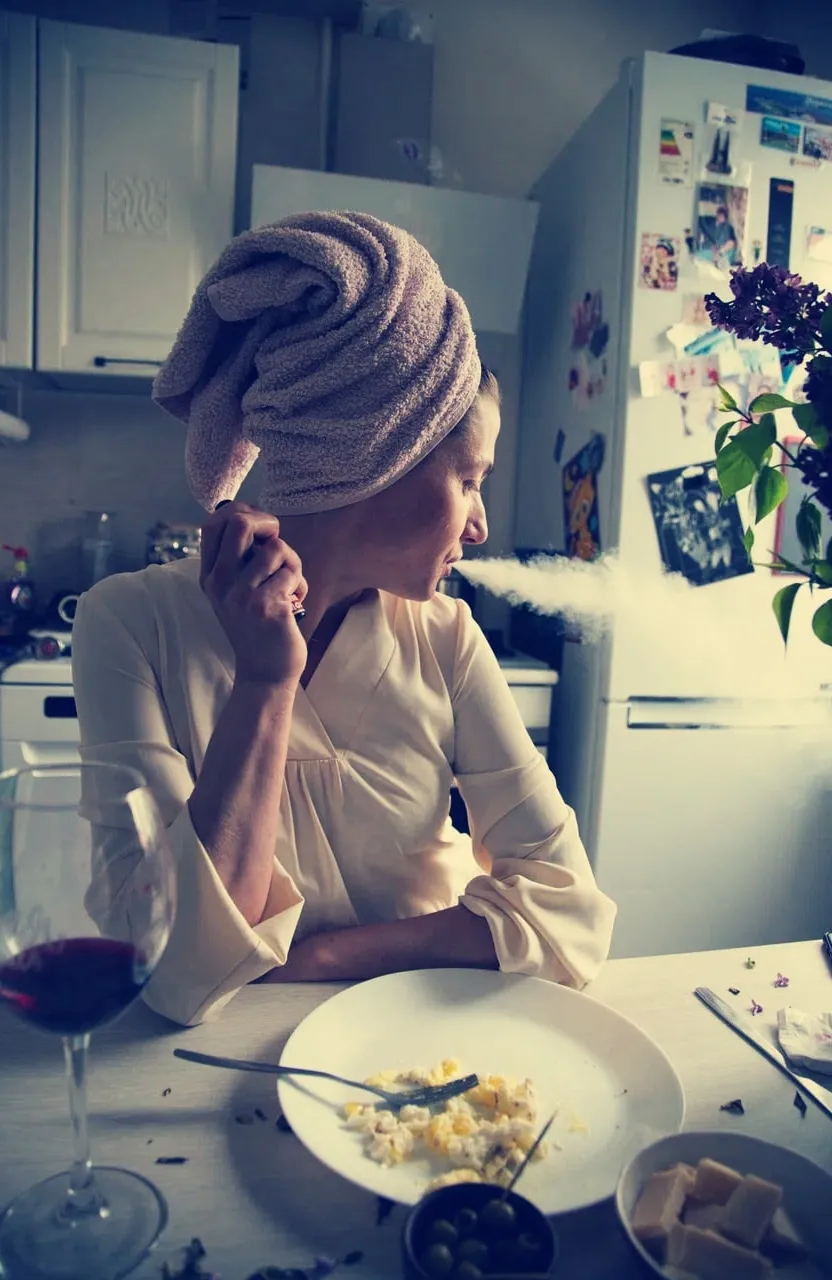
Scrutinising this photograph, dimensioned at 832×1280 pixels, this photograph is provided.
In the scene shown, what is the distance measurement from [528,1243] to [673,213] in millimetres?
1972

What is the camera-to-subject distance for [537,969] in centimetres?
79

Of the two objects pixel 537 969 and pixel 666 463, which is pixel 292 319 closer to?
pixel 537 969

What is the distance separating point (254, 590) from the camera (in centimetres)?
88

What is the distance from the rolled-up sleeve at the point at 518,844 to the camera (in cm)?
80

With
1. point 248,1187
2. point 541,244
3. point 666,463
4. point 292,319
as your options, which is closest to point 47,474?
point 541,244

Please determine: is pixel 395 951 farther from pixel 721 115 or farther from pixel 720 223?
pixel 721 115

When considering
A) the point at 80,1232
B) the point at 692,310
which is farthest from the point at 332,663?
the point at 692,310

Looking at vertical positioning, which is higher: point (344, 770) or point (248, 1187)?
point (344, 770)

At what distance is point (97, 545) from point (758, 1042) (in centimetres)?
216

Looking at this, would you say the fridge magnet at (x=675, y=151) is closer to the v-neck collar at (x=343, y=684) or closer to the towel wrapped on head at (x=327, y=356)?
the towel wrapped on head at (x=327, y=356)

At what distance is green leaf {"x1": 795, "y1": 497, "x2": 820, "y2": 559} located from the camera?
62 cm

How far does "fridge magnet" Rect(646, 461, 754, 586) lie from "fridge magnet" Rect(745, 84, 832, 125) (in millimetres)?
778

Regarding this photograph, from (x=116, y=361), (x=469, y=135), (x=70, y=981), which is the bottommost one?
(x=70, y=981)

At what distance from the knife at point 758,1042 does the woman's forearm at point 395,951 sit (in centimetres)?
19
